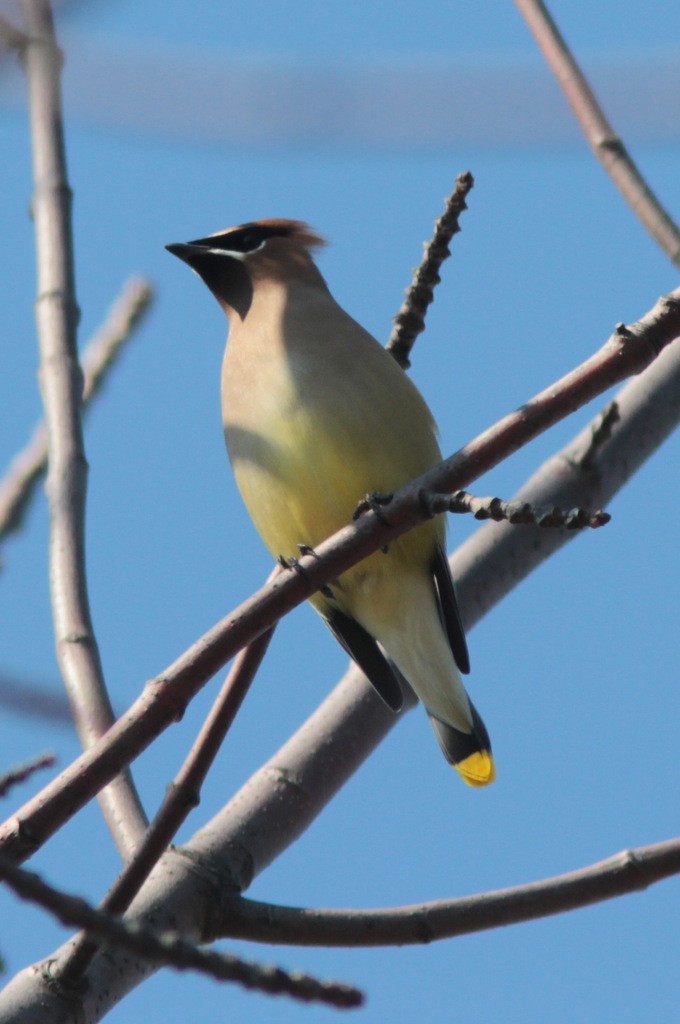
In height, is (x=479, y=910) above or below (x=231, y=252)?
below

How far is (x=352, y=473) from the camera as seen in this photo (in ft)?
11.9

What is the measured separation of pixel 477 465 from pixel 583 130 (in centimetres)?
60

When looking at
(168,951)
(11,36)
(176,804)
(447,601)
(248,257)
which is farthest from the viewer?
(248,257)

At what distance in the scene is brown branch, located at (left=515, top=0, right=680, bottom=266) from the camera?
7.54 ft

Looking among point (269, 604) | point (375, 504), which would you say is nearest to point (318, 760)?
point (375, 504)

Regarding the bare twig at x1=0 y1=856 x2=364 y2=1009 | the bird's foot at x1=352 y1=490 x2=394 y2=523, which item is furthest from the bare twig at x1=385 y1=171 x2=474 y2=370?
the bare twig at x1=0 y1=856 x2=364 y2=1009

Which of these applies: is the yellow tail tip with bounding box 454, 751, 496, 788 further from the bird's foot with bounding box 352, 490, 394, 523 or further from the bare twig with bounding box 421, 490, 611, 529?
the bare twig with bounding box 421, 490, 611, 529

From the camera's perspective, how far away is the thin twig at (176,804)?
2.39m

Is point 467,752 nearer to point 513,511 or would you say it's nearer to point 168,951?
point 513,511

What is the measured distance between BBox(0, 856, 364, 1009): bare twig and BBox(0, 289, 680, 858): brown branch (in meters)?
0.62

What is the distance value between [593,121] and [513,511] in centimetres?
68

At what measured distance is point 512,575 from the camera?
3881 millimetres

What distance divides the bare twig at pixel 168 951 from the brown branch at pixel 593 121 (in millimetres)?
1276

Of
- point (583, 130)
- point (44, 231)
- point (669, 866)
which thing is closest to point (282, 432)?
point (44, 231)
